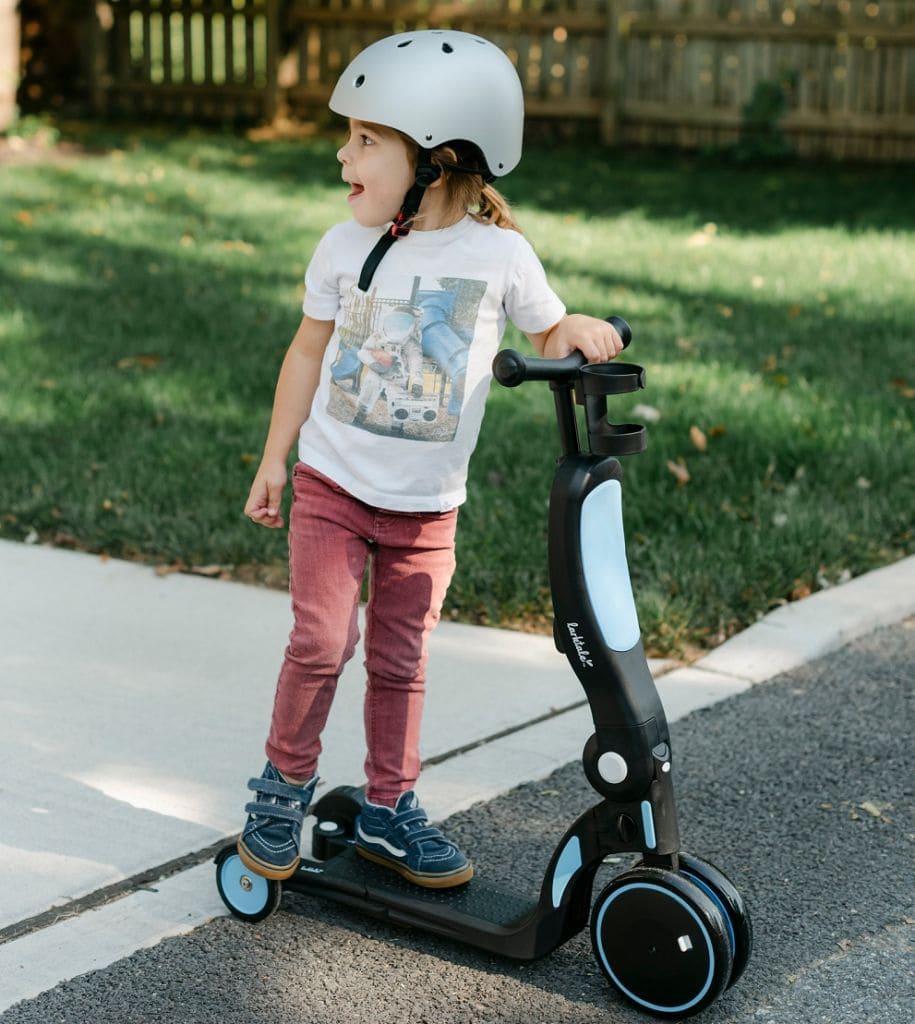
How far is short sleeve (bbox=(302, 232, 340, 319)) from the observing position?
275 cm

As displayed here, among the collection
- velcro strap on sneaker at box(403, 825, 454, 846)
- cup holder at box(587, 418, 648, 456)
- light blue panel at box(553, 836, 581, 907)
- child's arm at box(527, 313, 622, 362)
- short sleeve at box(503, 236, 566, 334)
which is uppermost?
short sleeve at box(503, 236, 566, 334)

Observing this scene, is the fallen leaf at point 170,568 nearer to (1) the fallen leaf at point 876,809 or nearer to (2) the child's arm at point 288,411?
(2) the child's arm at point 288,411

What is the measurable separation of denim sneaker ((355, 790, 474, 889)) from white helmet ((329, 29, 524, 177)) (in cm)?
114

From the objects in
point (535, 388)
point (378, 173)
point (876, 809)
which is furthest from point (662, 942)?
point (535, 388)

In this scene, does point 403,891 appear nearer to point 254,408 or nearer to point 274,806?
point 274,806

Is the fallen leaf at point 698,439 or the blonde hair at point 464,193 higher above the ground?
the blonde hair at point 464,193

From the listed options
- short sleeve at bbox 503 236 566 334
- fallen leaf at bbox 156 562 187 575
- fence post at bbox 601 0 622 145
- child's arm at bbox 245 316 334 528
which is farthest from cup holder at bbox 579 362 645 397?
fence post at bbox 601 0 622 145

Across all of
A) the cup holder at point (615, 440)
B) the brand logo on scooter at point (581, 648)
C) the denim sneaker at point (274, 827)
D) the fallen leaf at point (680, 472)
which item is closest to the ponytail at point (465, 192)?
the cup holder at point (615, 440)

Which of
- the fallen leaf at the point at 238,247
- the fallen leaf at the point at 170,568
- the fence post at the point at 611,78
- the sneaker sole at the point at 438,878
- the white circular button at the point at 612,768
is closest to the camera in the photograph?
the white circular button at the point at 612,768

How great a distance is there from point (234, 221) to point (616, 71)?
6.49 m

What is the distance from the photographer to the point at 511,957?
8.66 ft

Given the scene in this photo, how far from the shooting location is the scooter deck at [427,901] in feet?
8.71

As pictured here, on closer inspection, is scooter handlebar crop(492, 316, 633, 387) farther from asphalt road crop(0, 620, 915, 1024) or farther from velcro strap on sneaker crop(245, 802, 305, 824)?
asphalt road crop(0, 620, 915, 1024)

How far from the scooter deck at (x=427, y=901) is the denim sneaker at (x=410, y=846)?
0.02 m
